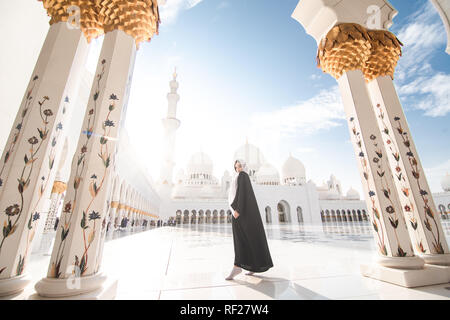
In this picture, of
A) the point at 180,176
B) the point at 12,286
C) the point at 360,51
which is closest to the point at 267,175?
the point at 180,176

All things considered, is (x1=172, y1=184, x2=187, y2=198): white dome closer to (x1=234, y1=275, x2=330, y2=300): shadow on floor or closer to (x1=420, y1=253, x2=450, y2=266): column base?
(x1=234, y1=275, x2=330, y2=300): shadow on floor

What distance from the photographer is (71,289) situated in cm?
111

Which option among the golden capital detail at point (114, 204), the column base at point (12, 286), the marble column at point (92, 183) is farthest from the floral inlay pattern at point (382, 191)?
the golden capital detail at point (114, 204)

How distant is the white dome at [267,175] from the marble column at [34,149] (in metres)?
23.3

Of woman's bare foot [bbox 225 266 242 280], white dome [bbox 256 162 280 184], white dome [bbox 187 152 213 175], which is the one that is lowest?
woman's bare foot [bbox 225 266 242 280]

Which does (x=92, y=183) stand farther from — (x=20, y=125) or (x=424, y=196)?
(x=424, y=196)

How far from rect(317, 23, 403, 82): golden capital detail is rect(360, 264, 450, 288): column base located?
186 centimetres

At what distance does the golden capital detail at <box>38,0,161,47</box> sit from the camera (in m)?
1.64

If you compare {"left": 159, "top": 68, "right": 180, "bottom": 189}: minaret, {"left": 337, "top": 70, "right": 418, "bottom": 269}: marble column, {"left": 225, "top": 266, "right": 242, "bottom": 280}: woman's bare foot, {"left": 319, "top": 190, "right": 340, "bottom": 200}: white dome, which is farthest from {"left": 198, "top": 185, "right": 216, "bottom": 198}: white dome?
{"left": 337, "top": 70, "right": 418, "bottom": 269}: marble column

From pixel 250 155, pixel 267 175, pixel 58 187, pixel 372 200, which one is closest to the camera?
pixel 372 200

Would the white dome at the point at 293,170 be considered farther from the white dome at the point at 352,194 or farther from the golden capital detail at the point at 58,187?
the golden capital detail at the point at 58,187

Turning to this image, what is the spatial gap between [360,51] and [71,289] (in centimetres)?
310
